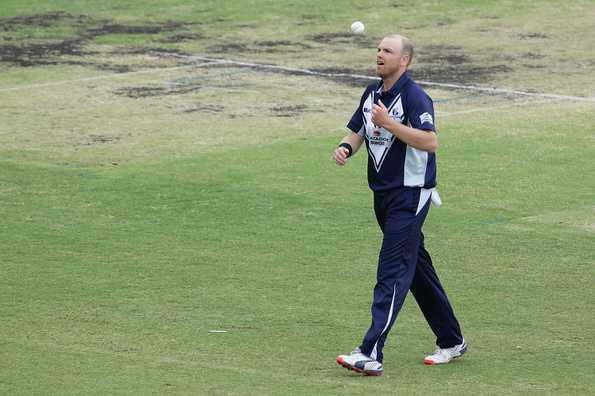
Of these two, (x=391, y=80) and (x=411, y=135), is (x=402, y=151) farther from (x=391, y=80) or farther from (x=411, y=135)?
(x=391, y=80)

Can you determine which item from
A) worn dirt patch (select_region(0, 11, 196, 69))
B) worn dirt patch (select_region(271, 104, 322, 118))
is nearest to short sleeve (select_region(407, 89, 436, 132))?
worn dirt patch (select_region(271, 104, 322, 118))

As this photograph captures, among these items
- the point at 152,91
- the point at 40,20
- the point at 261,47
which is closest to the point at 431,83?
the point at 152,91

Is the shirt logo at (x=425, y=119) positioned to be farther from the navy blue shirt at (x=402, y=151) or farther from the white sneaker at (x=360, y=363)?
the white sneaker at (x=360, y=363)

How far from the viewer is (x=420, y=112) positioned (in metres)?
8.05

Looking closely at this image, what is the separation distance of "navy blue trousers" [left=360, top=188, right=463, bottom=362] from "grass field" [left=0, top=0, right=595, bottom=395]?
239 millimetres

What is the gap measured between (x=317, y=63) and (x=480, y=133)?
232 inches

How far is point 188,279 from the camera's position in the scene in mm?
10336

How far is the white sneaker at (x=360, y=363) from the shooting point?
7902 millimetres

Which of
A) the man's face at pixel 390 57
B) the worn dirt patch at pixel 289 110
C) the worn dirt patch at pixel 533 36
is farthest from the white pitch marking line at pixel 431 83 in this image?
the man's face at pixel 390 57

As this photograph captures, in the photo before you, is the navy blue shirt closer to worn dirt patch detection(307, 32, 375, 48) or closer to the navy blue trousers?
the navy blue trousers

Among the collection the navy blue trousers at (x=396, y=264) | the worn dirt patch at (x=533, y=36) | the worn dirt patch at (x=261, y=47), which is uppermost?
the navy blue trousers at (x=396, y=264)

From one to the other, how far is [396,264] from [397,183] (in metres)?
0.53

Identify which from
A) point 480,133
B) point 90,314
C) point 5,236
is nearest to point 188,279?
point 90,314

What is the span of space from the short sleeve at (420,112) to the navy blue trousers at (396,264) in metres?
0.44
